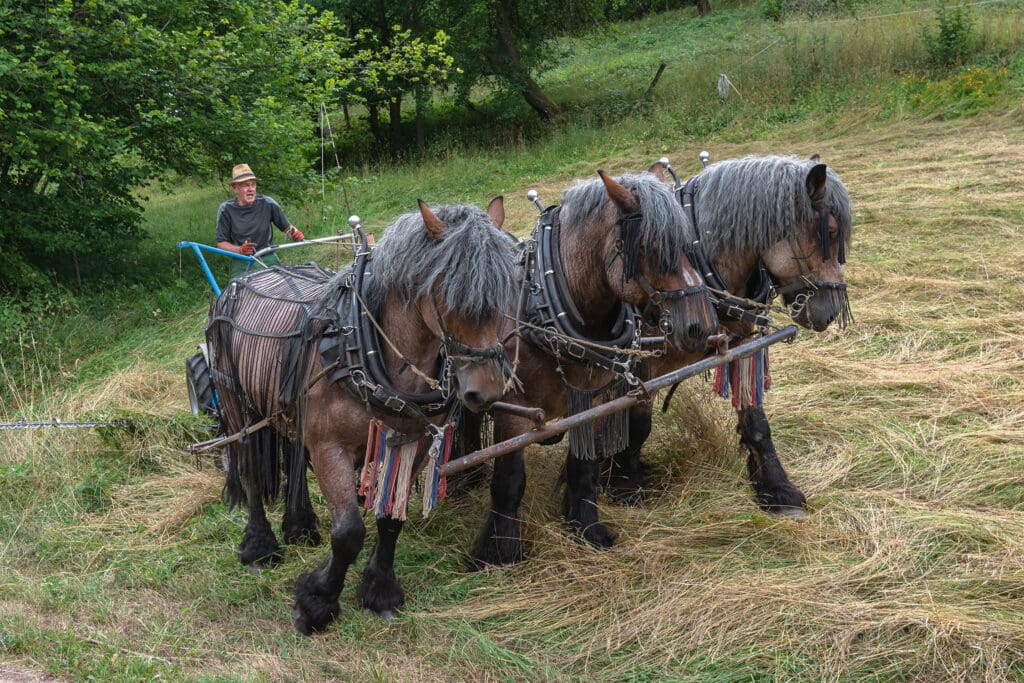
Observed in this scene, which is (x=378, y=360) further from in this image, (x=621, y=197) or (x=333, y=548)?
(x=621, y=197)

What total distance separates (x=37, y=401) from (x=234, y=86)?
436 centimetres

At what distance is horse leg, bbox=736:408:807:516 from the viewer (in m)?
4.40

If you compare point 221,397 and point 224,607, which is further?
point 221,397

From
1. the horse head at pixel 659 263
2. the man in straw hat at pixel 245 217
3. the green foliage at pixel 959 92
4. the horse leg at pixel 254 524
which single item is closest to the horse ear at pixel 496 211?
the horse head at pixel 659 263

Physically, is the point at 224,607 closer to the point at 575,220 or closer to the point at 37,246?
the point at 575,220

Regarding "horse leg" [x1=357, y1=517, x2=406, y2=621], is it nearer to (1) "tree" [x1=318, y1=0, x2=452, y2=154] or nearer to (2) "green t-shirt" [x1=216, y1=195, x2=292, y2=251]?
(2) "green t-shirt" [x1=216, y1=195, x2=292, y2=251]

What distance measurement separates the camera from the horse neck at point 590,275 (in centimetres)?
372

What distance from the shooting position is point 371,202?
1516cm

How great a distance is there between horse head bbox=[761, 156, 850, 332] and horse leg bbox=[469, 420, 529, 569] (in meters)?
1.47

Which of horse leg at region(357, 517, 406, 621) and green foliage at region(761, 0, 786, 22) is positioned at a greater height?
green foliage at region(761, 0, 786, 22)

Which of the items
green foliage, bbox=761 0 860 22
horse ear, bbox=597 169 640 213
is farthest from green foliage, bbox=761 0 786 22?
horse ear, bbox=597 169 640 213

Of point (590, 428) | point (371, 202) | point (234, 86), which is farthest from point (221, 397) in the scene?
point (371, 202)

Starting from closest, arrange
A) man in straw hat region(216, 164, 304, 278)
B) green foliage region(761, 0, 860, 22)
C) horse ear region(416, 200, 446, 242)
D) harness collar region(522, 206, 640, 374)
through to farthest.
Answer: horse ear region(416, 200, 446, 242)
harness collar region(522, 206, 640, 374)
man in straw hat region(216, 164, 304, 278)
green foliage region(761, 0, 860, 22)

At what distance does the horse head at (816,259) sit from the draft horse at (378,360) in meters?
1.39
